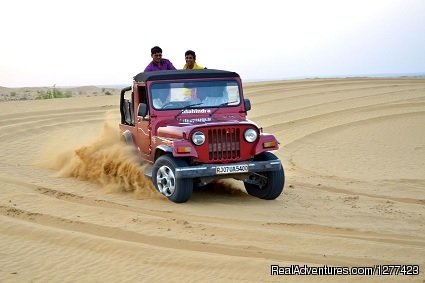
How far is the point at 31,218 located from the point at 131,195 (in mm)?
1975

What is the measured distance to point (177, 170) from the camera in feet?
27.6

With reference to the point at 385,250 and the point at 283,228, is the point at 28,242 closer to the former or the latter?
the point at 283,228

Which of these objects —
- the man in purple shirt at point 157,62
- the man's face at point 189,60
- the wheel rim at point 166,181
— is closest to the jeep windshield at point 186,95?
the wheel rim at point 166,181

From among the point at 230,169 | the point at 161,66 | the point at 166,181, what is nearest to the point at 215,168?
the point at 230,169

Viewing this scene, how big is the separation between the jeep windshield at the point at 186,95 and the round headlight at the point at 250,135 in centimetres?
107

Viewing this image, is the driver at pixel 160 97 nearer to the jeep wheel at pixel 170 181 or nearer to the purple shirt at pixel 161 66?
the jeep wheel at pixel 170 181

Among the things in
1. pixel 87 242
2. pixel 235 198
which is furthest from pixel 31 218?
pixel 235 198

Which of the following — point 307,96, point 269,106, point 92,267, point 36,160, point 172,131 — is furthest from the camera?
point 307,96

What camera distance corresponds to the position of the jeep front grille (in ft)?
28.8

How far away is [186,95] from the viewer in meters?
9.72

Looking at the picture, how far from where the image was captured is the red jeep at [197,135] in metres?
8.66

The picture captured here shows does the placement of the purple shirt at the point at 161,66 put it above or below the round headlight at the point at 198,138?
above

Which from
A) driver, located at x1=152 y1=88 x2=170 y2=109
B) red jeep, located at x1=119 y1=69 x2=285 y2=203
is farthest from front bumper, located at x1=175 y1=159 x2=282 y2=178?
driver, located at x1=152 y1=88 x2=170 y2=109

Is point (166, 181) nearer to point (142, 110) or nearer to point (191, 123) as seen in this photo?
point (191, 123)
